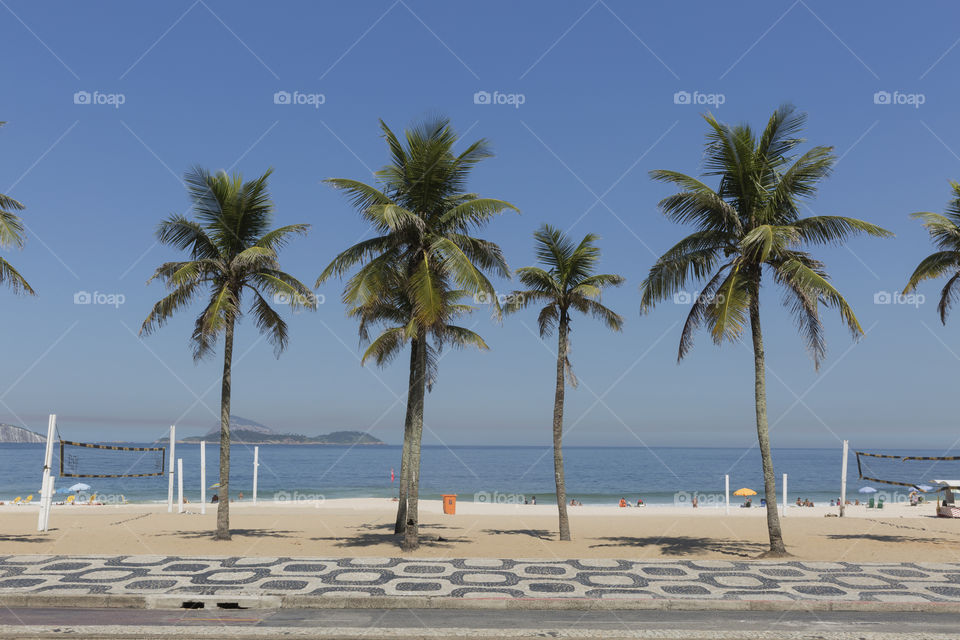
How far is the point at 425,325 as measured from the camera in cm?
1838

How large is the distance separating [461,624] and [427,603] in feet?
4.86

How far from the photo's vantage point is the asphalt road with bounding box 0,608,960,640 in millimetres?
9805

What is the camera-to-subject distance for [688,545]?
2075cm

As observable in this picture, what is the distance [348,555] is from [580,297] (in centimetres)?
1036

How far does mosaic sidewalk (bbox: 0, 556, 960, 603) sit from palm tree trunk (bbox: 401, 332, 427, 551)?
1886mm
